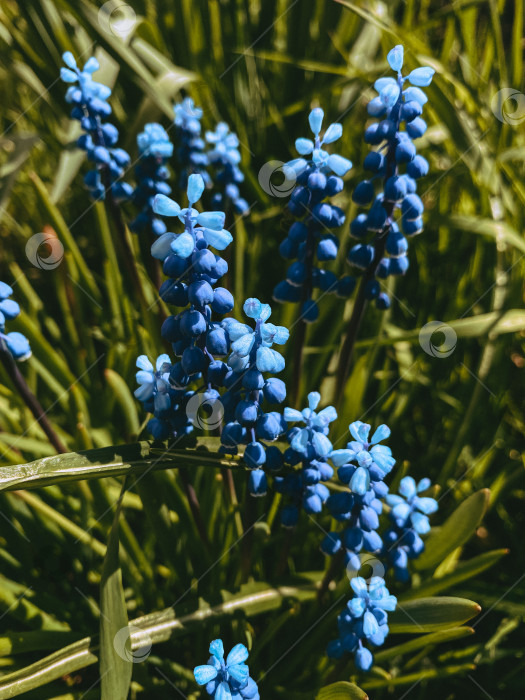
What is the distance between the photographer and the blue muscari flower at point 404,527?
2.04 m

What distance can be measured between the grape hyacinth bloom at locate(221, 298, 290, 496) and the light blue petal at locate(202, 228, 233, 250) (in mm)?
138

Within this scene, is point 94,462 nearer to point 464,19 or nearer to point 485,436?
point 485,436

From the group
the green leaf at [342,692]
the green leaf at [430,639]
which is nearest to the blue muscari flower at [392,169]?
the green leaf at [430,639]

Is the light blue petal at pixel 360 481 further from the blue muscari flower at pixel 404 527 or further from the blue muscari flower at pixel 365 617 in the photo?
the blue muscari flower at pixel 404 527

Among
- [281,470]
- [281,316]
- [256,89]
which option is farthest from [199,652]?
[256,89]

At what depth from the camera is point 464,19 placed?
12.8 feet

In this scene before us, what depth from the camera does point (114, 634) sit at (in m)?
1.67

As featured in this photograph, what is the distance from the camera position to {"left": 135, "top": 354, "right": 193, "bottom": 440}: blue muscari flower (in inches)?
68.0

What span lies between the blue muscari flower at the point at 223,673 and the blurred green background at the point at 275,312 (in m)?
0.57

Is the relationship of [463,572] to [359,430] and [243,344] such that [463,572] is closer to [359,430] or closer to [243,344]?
[359,430]

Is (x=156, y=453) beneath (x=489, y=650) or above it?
above

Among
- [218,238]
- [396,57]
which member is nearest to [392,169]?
[396,57]

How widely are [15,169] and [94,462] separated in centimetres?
179

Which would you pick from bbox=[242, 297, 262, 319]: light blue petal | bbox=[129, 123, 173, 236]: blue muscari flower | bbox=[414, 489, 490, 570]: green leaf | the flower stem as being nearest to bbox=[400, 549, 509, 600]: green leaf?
bbox=[414, 489, 490, 570]: green leaf
